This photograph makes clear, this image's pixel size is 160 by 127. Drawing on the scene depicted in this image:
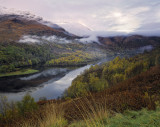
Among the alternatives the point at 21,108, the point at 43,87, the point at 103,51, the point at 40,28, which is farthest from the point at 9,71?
the point at 40,28

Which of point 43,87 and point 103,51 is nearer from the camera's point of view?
point 43,87

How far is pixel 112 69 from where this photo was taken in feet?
113

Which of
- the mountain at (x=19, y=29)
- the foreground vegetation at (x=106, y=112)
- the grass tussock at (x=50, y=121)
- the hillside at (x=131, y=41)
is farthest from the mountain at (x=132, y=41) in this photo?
the mountain at (x=19, y=29)

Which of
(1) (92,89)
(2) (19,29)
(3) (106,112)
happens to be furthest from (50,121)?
(2) (19,29)

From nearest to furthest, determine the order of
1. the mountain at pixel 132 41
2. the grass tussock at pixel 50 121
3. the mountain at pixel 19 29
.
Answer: the grass tussock at pixel 50 121 → the mountain at pixel 132 41 → the mountain at pixel 19 29

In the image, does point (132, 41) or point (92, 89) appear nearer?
point (92, 89)

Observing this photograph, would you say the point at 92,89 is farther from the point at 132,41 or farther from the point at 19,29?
the point at 19,29

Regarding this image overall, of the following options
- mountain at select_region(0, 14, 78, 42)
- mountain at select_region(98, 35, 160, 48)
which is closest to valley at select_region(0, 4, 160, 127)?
mountain at select_region(98, 35, 160, 48)

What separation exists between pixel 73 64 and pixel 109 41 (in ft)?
101

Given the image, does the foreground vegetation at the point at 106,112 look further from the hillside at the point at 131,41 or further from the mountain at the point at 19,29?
the mountain at the point at 19,29

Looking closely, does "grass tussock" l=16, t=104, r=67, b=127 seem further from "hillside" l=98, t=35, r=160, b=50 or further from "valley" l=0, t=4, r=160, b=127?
"hillside" l=98, t=35, r=160, b=50

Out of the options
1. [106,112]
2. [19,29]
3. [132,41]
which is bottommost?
[106,112]

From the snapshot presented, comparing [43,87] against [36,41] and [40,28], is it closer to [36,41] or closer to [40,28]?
[36,41]

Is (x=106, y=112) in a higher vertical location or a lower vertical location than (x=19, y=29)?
lower
